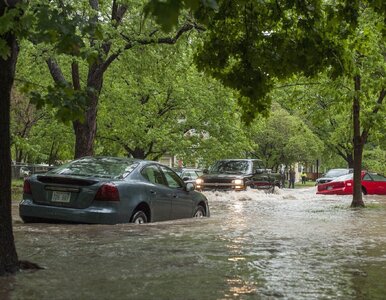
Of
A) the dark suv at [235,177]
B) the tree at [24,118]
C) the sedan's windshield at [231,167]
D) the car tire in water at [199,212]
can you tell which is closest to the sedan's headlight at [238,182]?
the dark suv at [235,177]

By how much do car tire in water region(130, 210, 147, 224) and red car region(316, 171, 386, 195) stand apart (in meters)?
18.9

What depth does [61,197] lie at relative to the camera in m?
9.38

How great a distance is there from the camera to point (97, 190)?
9.21 meters

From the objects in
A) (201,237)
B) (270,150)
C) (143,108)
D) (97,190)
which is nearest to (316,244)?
(201,237)

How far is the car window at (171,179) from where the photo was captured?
1130 centimetres

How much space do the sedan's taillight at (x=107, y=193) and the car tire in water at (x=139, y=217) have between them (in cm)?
64

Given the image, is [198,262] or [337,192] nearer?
[198,262]

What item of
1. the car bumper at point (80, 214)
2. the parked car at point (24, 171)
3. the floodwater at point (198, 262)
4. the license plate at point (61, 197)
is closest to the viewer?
the floodwater at point (198, 262)

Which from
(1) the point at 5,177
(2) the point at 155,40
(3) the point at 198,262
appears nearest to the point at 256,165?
(2) the point at 155,40

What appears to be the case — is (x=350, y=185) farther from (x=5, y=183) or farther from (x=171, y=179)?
(x=5, y=183)

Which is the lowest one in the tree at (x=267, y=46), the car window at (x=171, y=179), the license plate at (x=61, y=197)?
the license plate at (x=61, y=197)

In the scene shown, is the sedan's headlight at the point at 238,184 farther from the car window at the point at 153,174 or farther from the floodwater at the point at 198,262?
the car window at the point at 153,174

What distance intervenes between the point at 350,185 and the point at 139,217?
19198mm

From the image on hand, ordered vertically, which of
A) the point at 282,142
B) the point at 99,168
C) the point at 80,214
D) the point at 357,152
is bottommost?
the point at 80,214
